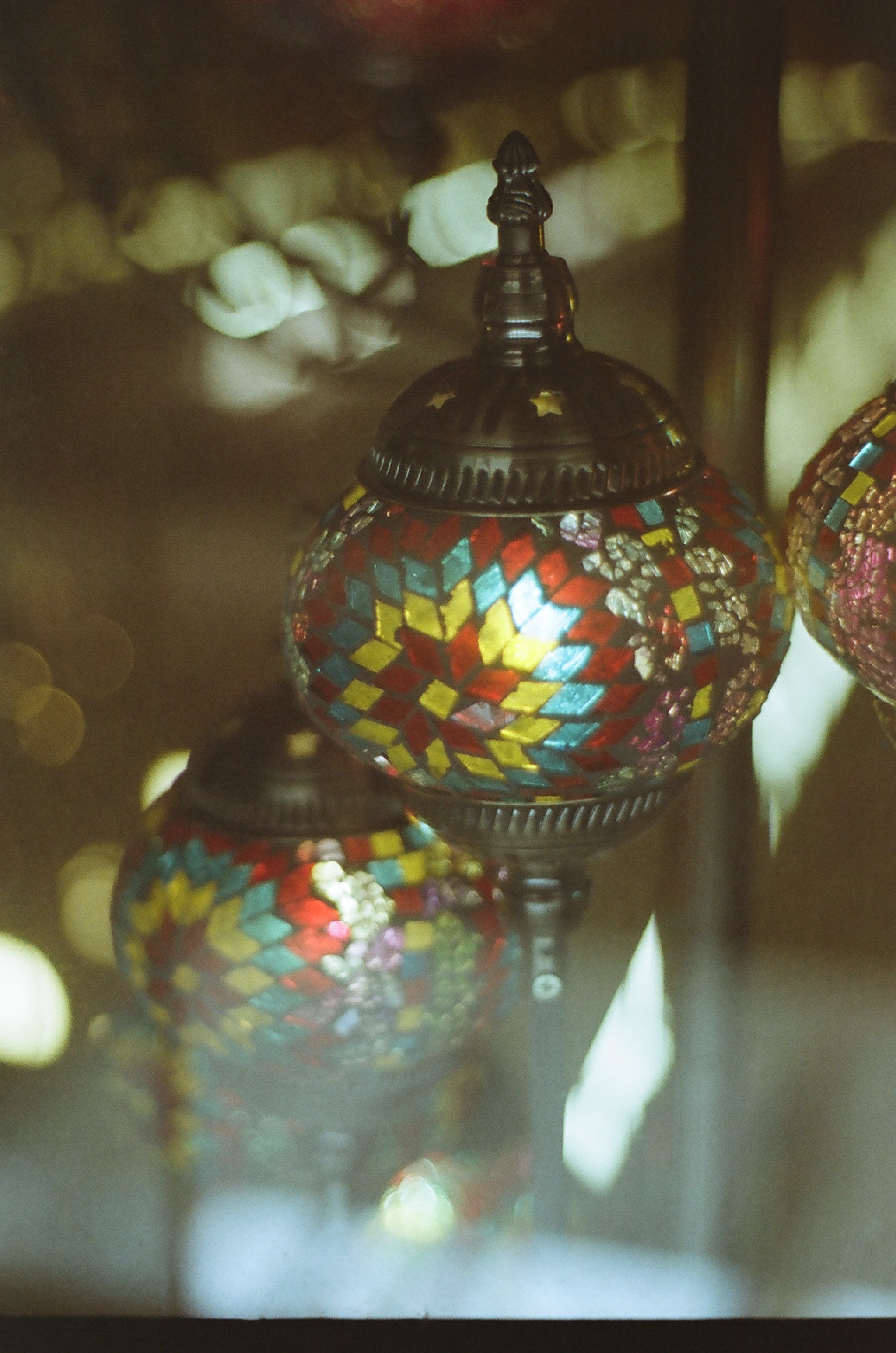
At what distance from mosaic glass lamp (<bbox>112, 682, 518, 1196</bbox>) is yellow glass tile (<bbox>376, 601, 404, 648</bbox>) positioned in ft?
0.45

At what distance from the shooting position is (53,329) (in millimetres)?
588

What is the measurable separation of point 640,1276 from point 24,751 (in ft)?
1.32

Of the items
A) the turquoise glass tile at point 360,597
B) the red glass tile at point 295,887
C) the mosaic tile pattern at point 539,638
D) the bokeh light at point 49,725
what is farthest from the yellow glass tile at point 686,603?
the bokeh light at point 49,725

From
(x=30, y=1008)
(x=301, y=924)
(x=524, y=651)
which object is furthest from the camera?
(x=30, y=1008)

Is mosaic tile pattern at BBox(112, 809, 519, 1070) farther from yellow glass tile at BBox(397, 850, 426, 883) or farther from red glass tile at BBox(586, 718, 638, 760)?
red glass tile at BBox(586, 718, 638, 760)

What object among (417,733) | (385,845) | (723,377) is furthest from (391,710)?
(723,377)

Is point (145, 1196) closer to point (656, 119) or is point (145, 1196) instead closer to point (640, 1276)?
point (640, 1276)

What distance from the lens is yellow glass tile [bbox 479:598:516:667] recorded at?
448mm

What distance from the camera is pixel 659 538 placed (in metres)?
0.47

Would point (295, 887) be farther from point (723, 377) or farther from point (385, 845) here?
point (723, 377)

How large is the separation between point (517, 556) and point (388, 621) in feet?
0.17

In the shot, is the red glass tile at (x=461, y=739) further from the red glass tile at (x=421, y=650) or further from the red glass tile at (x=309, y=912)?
the red glass tile at (x=309, y=912)

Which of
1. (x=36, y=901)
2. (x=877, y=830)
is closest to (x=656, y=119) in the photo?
(x=877, y=830)

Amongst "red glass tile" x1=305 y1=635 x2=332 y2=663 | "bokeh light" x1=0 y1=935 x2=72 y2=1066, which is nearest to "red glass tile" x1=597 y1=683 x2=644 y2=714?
"red glass tile" x1=305 y1=635 x2=332 y2=663
